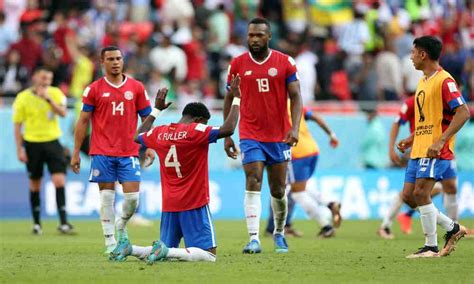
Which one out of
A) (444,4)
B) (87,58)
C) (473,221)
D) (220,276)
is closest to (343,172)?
(473,221)

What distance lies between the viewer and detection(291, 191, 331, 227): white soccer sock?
1828cm

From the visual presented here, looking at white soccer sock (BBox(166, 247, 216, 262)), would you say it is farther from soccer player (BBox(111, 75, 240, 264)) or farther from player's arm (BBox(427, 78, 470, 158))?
player's arm (BBox(427, 78, 470, 158))

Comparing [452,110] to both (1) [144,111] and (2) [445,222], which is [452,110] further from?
(1) [144,111]

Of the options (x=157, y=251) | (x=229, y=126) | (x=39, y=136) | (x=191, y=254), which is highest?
(x=229, y=126)

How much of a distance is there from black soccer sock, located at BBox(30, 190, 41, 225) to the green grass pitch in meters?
1.98

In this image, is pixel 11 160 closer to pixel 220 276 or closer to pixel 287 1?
pixel 287 1

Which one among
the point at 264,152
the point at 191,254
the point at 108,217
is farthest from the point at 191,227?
the point at 108,217

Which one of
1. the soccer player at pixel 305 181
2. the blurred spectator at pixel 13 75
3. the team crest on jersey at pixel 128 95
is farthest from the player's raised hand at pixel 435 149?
the blurred spectator at pixel 13 75

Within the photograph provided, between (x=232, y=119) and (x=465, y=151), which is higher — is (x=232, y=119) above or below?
above

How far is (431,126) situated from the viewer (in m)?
13.3

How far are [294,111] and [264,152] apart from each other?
0.65m

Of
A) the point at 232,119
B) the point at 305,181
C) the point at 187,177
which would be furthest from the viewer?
the point at 305,181

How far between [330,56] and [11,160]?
28.8ft

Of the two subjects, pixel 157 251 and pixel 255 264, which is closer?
pixel 157 251
